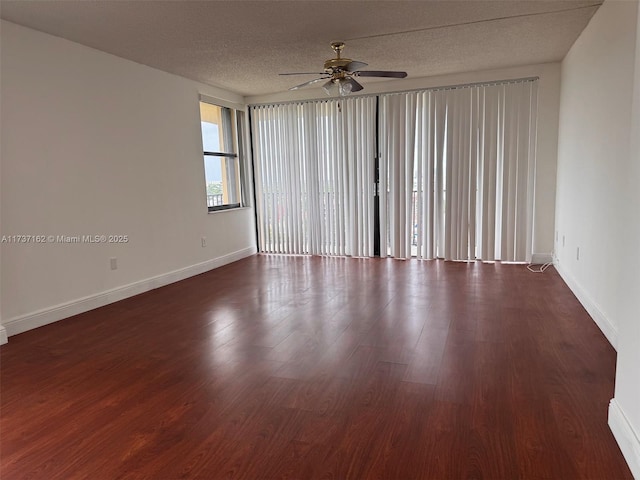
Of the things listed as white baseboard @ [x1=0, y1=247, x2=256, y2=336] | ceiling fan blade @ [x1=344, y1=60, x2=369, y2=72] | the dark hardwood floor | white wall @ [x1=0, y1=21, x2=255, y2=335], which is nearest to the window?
white wall @ [x1=0, y1=21, x2=255, y2=335]

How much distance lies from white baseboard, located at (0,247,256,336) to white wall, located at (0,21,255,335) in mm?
11

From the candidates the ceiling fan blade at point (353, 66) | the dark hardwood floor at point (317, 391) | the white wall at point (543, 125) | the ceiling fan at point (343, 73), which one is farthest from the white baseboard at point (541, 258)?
the ceiling fan blade at point (353, 66)

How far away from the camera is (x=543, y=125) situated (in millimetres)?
5453

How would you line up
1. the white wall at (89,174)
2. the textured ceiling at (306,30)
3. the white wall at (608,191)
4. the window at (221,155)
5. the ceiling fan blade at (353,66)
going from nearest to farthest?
the white wall at (608,191), the textured ceiling at (306,30), the white wall at (89,174), the ceiling fan blade at (353,66), the window at (221,155)

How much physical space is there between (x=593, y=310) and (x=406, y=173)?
316 cm

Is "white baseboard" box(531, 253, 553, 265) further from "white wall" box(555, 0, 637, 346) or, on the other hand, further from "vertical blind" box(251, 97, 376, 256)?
"vertical blind" box(251, 97, 376, 256)

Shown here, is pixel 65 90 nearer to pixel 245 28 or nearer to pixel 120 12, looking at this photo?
pixel 120 12

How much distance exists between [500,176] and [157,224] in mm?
4344

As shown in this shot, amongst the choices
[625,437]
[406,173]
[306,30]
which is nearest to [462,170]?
[406,173]

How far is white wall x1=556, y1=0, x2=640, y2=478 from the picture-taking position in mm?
1827

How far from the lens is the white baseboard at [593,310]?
3013mm

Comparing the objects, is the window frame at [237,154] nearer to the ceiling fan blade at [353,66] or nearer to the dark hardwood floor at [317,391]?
the dark hardwood floor at [317,391]

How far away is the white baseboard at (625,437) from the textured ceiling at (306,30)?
290 cm

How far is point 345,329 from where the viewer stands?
349cm
